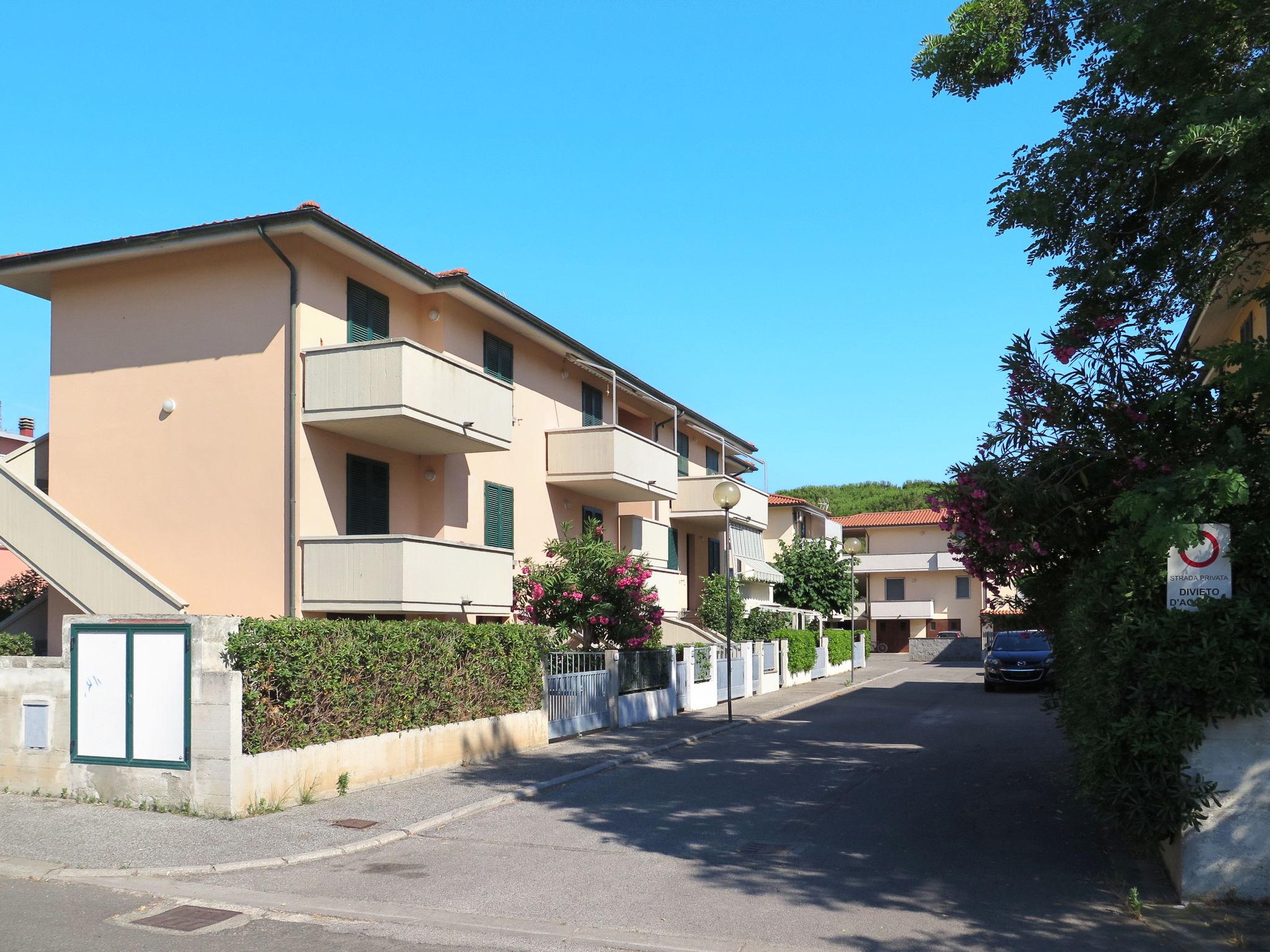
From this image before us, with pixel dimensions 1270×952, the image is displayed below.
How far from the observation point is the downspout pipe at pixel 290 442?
52.8ft

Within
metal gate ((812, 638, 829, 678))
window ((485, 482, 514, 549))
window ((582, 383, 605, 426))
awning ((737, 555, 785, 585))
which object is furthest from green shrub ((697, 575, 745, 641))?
window ((485, 482, 514, 549))

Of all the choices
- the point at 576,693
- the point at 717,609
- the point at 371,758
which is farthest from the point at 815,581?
the point at 371,758

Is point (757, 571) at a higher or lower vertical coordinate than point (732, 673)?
higher

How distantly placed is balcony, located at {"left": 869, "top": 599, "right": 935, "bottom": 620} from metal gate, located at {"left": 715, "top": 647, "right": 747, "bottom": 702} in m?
40.5

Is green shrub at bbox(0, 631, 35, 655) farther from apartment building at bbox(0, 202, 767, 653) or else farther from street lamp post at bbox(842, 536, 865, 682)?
street lamp post at bbox(842, 536, 865, 682)

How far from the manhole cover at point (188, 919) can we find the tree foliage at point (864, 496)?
79526mm

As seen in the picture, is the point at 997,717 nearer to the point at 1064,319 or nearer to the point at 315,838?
the point at 1064,319

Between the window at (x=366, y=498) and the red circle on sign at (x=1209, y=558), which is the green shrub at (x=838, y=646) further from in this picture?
the red circle on sign at (x=1209, y=558)

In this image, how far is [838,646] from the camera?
43.6 metres

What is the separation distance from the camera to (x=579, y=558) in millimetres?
21375

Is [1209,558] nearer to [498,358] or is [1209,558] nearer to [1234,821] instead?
[1234,821]

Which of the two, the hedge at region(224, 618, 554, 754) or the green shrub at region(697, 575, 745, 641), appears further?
the green shrub at region(697, 575, 745, 641)

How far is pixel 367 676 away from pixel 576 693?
245 inches

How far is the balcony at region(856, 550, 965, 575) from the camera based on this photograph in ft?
219
